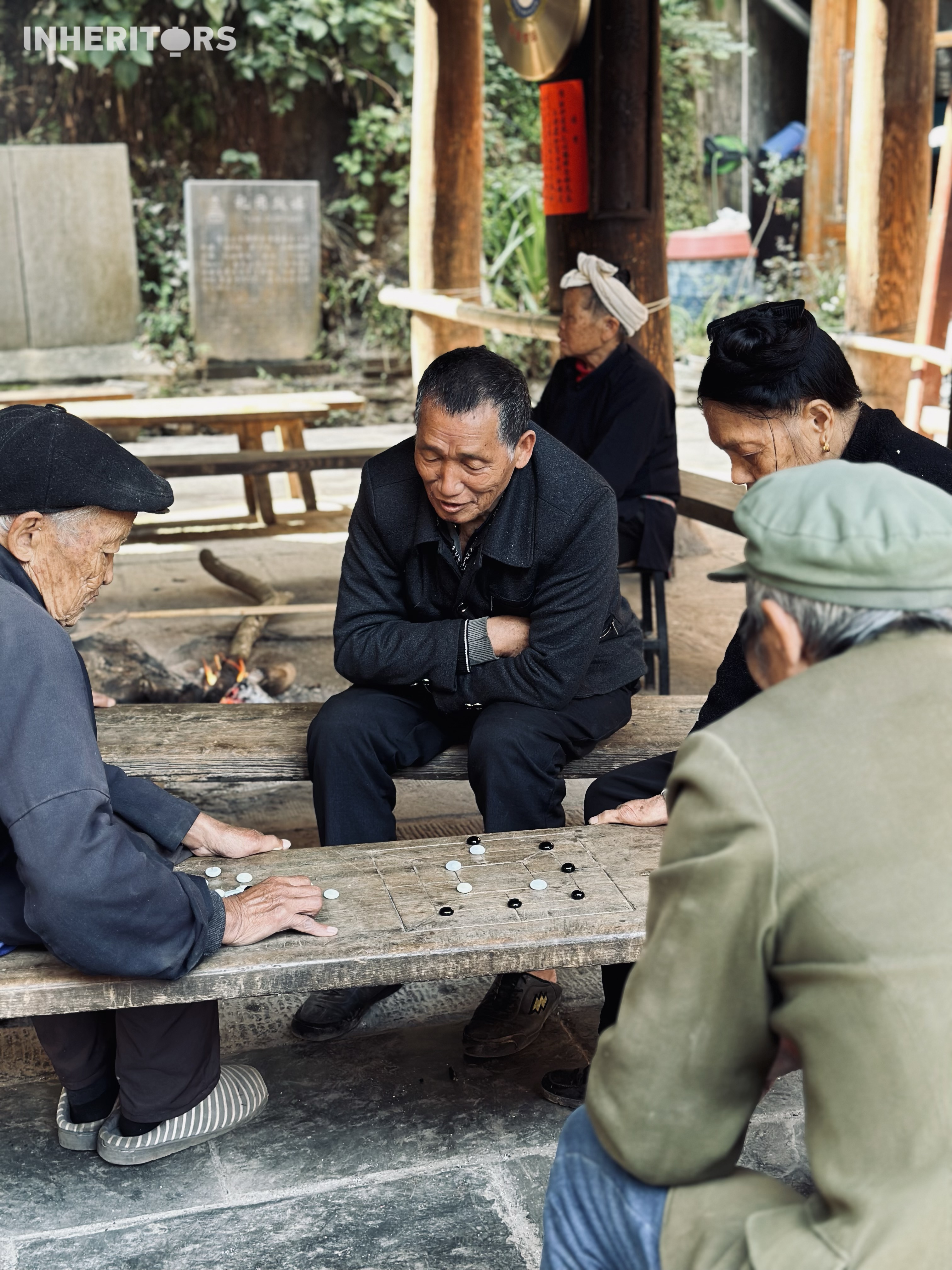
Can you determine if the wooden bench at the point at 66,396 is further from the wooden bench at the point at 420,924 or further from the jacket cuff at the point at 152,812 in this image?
the wooden bench at the point at 420,924

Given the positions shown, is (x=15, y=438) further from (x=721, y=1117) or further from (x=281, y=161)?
(x=281, y=161)

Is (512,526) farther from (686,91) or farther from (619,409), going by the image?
(686,91)

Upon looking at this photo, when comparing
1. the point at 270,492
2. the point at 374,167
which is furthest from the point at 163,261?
the point at 270,492

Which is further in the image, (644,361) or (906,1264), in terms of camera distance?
(644,361)

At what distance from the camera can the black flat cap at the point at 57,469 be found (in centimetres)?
208

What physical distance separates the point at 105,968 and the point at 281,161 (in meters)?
11.7

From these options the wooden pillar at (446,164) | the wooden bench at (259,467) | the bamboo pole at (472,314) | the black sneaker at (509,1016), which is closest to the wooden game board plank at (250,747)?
the black sneaker at (509,1016)

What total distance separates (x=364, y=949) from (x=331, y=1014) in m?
0.80

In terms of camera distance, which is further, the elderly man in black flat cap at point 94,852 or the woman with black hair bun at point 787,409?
the woman with black hair bun at point 787,409

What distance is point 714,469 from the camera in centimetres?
893

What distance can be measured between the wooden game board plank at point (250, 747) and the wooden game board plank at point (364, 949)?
0.64m

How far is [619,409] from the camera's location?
482 cm

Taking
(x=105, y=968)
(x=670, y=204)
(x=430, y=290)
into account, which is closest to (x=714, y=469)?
(x=430, y=290)

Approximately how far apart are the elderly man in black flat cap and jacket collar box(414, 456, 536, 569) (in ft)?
2.49
